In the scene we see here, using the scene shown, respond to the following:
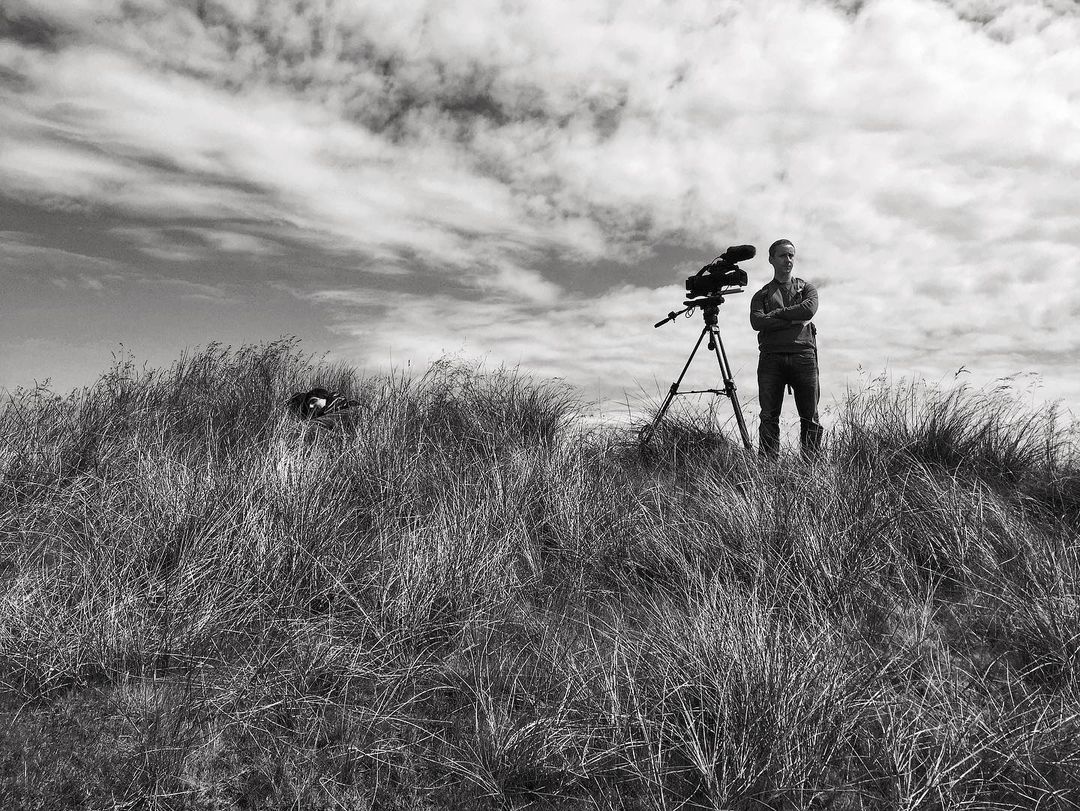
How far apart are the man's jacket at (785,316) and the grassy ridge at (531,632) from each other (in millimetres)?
1192

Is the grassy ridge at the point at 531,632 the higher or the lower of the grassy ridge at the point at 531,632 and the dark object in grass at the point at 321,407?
the lower

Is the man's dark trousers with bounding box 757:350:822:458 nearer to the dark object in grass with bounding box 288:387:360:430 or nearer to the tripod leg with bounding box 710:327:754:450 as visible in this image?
the tripod leg with bounding box 710:327:754:450

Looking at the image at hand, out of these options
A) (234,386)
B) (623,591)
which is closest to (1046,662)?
(623,591)

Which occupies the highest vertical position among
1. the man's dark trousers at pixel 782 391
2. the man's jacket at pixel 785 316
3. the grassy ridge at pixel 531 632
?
the man's jacket at pixel 785 316

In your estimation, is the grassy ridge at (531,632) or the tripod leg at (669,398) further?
the tripod leg at (669,398)

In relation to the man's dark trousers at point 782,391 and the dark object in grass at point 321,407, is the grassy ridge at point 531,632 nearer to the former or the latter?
the man's dark trousers at point 782,391

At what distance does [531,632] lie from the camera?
125 inches

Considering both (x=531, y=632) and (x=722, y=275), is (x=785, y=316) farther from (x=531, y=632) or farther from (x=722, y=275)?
(x=531, y=632)

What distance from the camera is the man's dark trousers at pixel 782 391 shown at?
6.08 metres

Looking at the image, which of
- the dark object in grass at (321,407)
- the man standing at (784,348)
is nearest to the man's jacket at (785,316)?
the man standing at (784,348)

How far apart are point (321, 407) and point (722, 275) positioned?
165 inches

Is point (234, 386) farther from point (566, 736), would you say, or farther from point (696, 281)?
point (566, 736)

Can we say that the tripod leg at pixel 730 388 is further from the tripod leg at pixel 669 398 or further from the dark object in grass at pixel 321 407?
the dark object in grass at pixel 321 407

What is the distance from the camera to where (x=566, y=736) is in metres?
2.25
